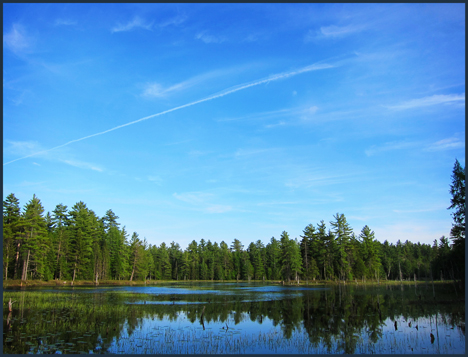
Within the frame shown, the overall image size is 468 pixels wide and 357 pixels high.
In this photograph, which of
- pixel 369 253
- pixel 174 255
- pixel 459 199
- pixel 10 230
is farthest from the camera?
pixel 174 255

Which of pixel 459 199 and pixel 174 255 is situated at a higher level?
pixel 459 199

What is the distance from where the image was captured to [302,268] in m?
101

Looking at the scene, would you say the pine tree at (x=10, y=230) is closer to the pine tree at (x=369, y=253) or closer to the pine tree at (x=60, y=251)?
the pine tree at (x=60, y=251)

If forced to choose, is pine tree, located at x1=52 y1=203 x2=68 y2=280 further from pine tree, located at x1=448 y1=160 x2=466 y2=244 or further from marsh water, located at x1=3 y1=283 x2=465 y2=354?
pine tree, located at x1=448 y1=160 x2=466 y2=244

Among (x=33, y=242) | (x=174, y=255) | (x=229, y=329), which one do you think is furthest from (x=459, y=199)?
(x=174, y=255)

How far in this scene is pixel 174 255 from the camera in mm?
144625

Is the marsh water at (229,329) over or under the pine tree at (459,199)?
under

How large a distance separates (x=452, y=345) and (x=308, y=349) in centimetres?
914

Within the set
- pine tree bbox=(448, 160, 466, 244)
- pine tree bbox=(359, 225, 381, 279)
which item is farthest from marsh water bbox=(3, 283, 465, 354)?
pine tree bbox=(359, 225, 381, 279)

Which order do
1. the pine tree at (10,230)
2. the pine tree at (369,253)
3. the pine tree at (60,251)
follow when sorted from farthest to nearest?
the pine tree at (369,253), the pine tree at (60,251), the pine tree at (10,230)

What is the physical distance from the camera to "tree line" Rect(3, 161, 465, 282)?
67.3 m

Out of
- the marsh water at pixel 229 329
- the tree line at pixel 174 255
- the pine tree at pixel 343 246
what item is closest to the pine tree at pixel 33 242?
the tree line at pixel 174 255

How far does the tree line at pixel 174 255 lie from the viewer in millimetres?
67312

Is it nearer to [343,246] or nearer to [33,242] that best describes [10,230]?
[33,242]
